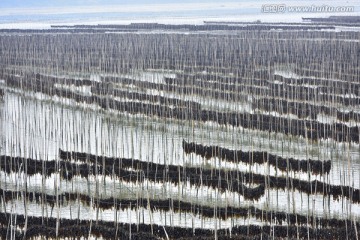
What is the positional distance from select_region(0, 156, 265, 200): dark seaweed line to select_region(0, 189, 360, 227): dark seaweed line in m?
0.62

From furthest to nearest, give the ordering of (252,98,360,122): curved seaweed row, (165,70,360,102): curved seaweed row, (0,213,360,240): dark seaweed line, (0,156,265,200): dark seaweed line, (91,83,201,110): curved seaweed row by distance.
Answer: (165,70,360,102): curved seaweed row → (91,83,201,110): curved seaweed row → (252,98,360,122): curved seaweed row → (0,156,265,200): dark seaweed line → (0,213,360,240): dark seaweed line

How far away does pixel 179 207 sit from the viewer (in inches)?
366

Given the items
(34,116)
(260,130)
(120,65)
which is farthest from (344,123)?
(120,65)

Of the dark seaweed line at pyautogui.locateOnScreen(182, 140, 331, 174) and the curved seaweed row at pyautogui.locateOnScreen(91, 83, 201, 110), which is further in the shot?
the curved seaweed row at pyautogui.locateOnScreen(91, 83, 201, 110)

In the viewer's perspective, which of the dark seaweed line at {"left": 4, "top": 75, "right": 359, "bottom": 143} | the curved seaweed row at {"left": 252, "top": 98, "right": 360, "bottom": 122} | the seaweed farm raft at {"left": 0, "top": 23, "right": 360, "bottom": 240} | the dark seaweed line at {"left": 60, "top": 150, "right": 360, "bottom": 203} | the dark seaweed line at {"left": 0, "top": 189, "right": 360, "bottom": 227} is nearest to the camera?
the dark seaweed line at {"left": 0, "top": 189, "right": 360, "bottom": 227}

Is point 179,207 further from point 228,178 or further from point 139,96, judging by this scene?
point 139,96

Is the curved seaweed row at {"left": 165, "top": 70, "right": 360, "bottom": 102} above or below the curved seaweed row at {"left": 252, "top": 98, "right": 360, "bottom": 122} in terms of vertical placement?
above

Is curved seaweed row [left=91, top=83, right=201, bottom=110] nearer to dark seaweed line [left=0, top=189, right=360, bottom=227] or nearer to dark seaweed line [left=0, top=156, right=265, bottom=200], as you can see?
dark seaweed line [left=0, top=156, right=265, bottom=200]

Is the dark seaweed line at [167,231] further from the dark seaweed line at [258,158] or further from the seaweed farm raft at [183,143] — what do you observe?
the dark seaweed line at [258,158]

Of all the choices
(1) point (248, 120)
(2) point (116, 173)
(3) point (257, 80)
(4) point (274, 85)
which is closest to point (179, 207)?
(2) point (116, 173)

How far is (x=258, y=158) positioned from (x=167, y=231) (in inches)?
127

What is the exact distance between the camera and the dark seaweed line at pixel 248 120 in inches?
485

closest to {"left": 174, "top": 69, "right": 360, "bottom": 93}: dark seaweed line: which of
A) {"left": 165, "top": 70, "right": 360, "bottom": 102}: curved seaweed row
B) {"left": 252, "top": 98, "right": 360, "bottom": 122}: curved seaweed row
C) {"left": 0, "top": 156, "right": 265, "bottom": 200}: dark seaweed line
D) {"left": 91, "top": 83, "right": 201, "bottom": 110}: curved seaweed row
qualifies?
{"left": 165, "top": 70, "right": 360, "bottom": 102}: curved seaweed row

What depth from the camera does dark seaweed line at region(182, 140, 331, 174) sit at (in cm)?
1062
